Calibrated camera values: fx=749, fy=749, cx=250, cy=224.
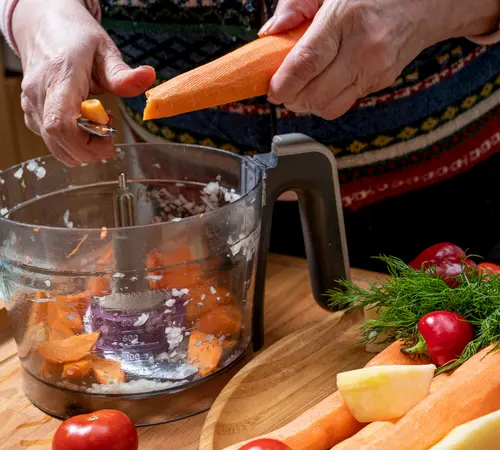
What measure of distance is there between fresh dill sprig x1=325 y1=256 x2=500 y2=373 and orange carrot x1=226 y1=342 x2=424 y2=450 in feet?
0.43

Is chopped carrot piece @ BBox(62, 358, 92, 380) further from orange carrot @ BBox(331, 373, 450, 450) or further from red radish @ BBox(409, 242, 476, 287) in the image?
red radish @ BBox(409, 242, 476, 287)

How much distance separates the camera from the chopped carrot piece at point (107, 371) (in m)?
0.88

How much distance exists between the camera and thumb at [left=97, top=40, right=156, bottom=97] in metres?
0.88

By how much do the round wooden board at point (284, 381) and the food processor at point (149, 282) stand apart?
44mm

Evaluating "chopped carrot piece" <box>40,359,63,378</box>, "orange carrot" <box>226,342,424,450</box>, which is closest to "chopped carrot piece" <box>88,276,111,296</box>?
"chopped carrot piece" <box>40,359,63,378</box>

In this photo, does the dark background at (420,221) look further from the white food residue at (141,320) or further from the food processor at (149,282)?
the white food residue at (141,320)

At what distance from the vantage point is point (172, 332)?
88 centimetres

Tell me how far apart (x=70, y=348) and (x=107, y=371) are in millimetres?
51

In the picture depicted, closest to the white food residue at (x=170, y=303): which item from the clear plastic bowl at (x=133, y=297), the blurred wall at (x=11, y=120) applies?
the clear plastic bowl at (x=133, y=297)

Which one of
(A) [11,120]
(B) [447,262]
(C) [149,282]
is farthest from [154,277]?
(A) [11,120]

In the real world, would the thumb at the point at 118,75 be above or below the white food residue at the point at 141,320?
above

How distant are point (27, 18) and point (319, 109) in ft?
1.42

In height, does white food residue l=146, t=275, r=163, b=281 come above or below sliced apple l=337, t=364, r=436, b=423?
above

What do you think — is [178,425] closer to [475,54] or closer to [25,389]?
[25,389]
